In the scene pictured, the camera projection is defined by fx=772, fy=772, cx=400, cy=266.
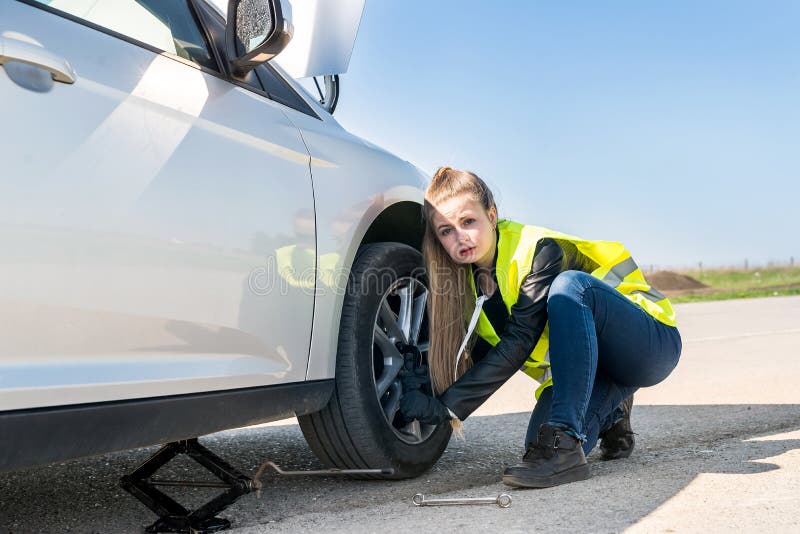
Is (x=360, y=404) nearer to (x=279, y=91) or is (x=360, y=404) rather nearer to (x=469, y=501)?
(x=469, y=501)

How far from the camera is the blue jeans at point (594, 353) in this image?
2.51m

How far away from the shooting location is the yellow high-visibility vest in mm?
2660

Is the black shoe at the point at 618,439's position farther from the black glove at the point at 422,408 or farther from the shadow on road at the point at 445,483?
the black glove at the point at 422,408

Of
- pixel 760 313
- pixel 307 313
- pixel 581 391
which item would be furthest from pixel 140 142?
pixel 760 313

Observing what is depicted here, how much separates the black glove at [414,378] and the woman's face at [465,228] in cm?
42

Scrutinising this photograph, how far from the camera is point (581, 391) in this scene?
98.3 inches

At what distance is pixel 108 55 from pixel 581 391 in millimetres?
1701

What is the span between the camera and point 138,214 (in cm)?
180

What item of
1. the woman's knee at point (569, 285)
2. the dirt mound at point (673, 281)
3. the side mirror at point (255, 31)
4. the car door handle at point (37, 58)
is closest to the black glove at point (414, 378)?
the woman's knee at point (569, 285)

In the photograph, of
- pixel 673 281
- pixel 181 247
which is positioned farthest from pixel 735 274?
pixel 181 247

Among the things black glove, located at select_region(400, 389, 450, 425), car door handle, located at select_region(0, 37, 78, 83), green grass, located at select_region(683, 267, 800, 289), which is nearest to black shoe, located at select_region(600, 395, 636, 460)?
black glove, located at select_region(400, 389, 450, 425)

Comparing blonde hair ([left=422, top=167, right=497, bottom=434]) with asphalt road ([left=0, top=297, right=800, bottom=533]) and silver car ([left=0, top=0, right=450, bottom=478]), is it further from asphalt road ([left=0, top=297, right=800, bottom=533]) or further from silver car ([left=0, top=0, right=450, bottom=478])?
asphalt road ([left=0, top=297, right=800, bottom=533])

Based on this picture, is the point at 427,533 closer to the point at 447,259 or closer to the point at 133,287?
the point at 133,287

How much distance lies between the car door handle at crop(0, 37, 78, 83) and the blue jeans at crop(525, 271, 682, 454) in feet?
5.25
